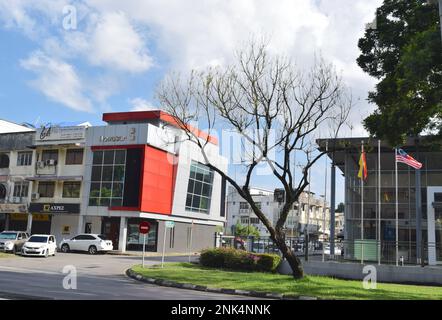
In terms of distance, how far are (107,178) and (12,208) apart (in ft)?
37.1

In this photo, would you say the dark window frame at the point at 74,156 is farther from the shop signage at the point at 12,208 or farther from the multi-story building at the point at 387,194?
the multi-story building at the point at 387,194

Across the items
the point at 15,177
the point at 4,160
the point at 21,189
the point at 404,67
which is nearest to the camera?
the point at 404,67

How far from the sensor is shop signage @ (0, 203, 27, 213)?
48.9m

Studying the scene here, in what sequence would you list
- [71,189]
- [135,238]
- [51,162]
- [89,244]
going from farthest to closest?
[51,162] < [71,189] < [135,238] < [89,244]

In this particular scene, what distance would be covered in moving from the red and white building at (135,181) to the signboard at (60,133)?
882 mm

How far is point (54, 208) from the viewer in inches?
1852

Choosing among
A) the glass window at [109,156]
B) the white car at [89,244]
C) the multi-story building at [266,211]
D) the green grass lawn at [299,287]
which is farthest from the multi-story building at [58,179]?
the multi-story building at [266,211]

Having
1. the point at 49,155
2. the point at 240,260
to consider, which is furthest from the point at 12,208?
the point at 240,260

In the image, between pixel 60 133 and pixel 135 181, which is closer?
pixel 135 181

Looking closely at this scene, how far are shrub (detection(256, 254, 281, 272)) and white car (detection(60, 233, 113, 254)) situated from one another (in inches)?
740

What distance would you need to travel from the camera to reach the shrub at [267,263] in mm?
26047

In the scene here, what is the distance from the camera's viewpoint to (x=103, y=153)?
152 feet

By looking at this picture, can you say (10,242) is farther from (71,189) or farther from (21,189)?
(21,189)

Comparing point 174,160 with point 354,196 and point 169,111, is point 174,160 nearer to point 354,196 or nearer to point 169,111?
point 354,196
